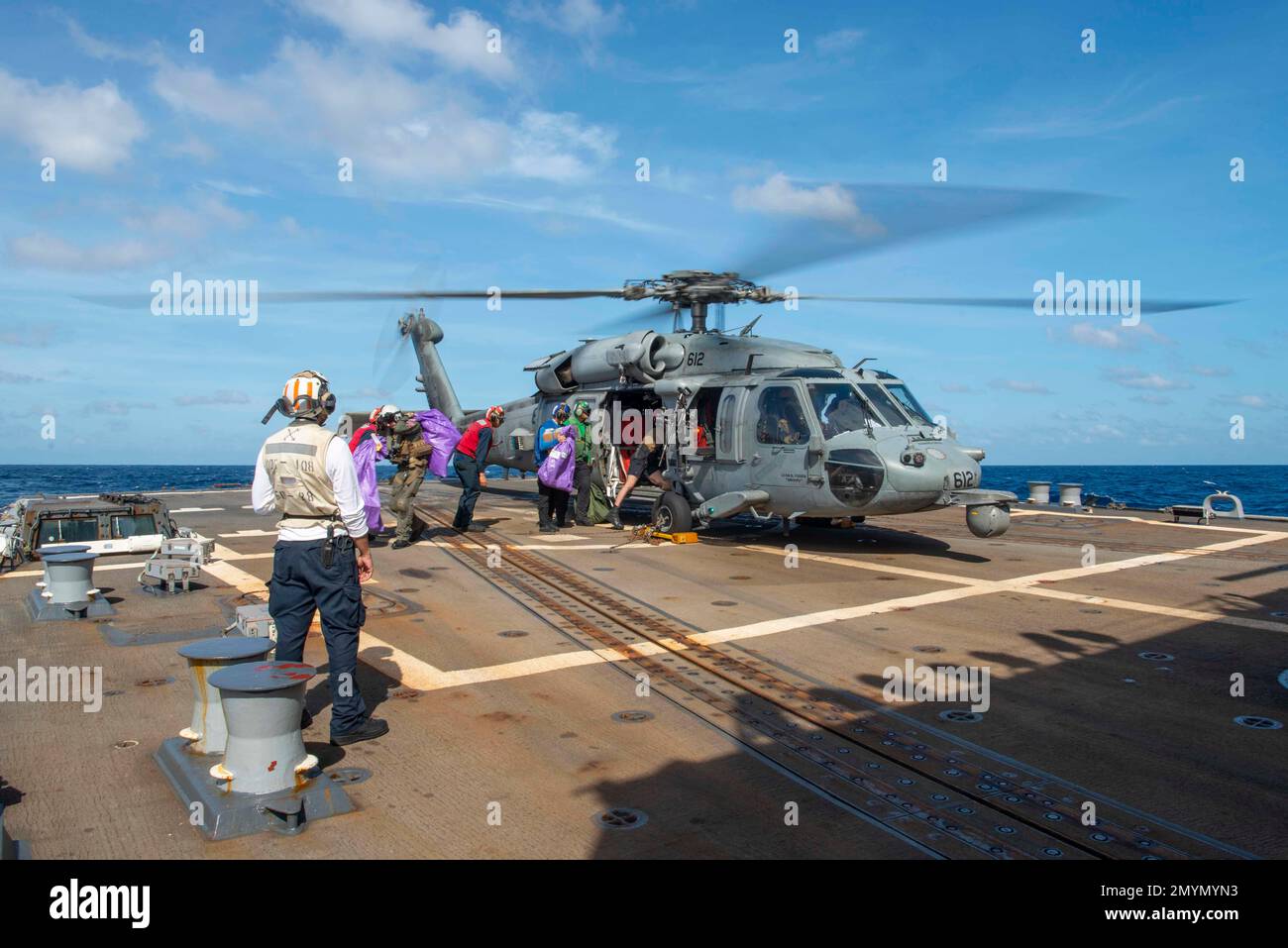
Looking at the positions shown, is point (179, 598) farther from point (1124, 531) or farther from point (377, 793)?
point (1124, 531)

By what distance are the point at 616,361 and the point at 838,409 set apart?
4363 mm

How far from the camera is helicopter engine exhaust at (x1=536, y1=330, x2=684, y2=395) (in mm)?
14477

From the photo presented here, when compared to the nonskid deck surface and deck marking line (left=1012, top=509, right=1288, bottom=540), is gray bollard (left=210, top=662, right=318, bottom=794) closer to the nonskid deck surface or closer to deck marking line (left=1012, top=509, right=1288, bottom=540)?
the nonskid deck surface

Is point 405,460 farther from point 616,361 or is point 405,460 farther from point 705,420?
point 705,420

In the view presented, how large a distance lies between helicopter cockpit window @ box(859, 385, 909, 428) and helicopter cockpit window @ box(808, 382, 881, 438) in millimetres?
148

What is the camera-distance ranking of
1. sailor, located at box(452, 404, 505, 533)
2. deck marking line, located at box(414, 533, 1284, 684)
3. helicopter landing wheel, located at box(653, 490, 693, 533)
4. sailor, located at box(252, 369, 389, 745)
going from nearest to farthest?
sailor, located at box(252, 369, 389, 745), deck marking line, located at box(414, 533, 1284, 684), helicopter landing wheel, located at box(653, 490, 693, 533), sailor, located at box(452, 404, 505, 533)

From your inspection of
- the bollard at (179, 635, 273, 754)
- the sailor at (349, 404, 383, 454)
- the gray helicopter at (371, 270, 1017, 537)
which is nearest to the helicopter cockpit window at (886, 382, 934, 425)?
the gray helicopter at (371, 270, 1017, 537)

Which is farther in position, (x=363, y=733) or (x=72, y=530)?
(x=72, y=530)

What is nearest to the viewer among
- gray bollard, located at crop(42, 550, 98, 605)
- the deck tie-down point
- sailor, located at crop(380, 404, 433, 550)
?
the deck tie-down point

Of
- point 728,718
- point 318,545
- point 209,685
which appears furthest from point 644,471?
point 209,685

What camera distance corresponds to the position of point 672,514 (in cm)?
1380

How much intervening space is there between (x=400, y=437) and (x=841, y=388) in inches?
260

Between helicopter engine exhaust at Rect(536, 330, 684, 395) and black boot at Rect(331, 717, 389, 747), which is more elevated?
helicopter engine exhaust at Rect(536, 330, 684, 395)
